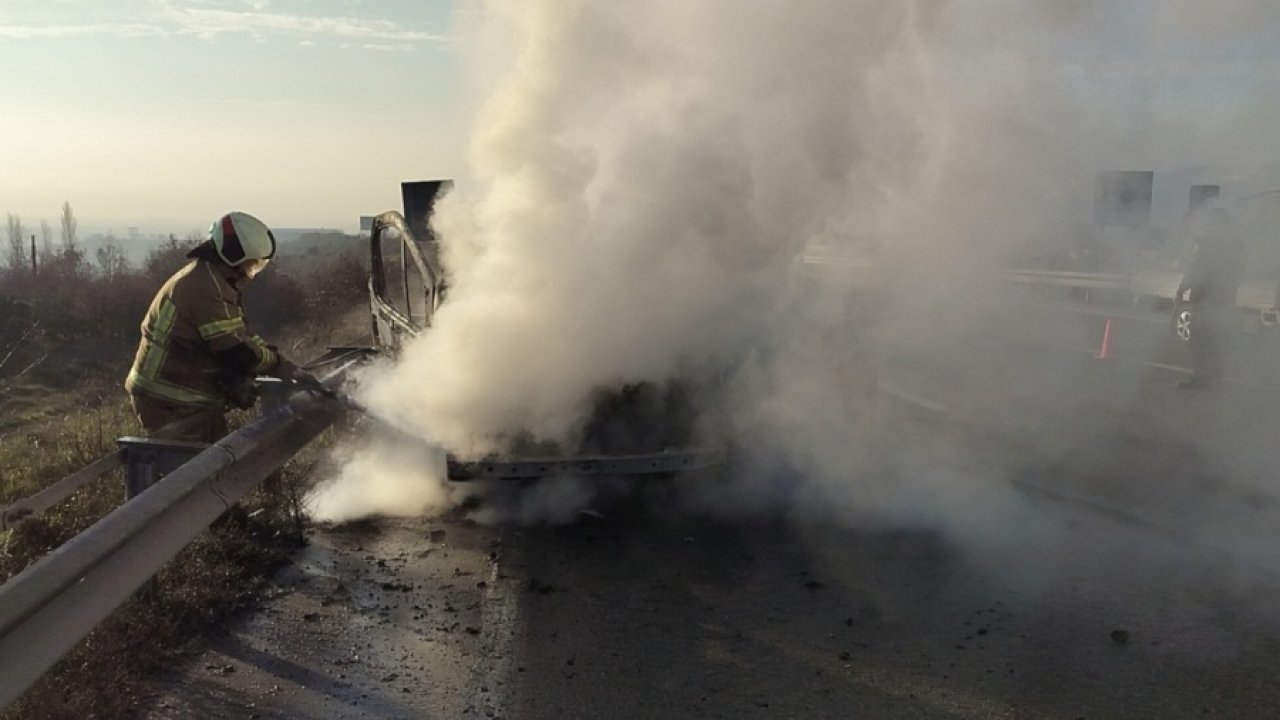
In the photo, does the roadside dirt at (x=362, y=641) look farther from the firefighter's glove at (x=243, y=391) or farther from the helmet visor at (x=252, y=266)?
the helmet visor at (x=252, y=266)

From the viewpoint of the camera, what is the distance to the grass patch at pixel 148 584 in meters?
3.26

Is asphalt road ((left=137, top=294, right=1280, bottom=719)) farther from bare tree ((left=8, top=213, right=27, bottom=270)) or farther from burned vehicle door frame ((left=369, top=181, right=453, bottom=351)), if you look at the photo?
bare tree ((left=8, top=213, right=27, bottom=270))

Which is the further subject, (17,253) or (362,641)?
(17,253)

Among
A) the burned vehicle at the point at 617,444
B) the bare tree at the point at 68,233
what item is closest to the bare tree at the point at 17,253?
the bare tree at the point at 68,233

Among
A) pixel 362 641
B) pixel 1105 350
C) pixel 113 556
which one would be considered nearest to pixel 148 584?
pixel 362 641

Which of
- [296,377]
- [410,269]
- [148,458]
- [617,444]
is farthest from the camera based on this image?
[410,269]

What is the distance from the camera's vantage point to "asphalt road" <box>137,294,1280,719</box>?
3.38 metres

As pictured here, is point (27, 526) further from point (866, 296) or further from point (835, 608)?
point (866, 296)

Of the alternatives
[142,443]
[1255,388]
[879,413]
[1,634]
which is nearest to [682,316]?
[879,413]

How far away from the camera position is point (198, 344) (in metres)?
4.97

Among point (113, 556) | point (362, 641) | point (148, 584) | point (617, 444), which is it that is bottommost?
point (362, 641)

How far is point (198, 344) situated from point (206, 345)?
0.13 feet

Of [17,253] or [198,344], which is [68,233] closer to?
[17,253]

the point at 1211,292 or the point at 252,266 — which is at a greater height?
the point at 252,266
